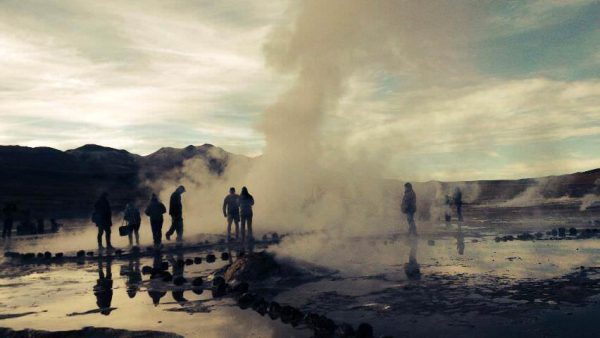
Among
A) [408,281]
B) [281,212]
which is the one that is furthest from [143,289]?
[281,212]

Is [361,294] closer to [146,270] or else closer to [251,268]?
[251,268]

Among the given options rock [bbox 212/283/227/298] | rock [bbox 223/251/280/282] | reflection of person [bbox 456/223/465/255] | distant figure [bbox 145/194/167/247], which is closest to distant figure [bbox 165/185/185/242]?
distant figure [bbox 145/194/167/247]

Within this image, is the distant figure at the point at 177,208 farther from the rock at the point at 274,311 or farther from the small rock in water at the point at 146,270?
the rock at the point at 274,311

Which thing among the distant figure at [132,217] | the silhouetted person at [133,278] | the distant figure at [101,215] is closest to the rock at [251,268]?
the silhouetted person at [133,278]

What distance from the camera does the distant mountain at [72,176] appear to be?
245 feet

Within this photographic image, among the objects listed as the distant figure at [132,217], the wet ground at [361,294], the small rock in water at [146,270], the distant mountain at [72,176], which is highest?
the distant mountain at [72,176]

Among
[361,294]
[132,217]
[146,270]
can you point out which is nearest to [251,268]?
[361,294]

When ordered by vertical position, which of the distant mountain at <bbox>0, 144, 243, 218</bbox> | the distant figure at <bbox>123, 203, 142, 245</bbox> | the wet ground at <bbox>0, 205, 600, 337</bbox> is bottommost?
the wet ground at <bbox>0, 205, 600, 337</bbox>

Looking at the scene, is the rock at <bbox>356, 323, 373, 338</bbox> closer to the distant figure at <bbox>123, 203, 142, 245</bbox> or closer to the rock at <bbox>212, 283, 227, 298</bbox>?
the rock at <bbox>212, 283, 227, 298</bbox>

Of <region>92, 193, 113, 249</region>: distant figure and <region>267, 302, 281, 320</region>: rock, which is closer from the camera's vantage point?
<region>267, 302, 281, 320</region>: rock

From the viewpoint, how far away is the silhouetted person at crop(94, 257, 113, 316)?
10.8 meters

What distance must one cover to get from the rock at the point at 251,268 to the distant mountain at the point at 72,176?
29367 mm

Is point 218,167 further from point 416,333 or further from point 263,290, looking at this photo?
point 416,333

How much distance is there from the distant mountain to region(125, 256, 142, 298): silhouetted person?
25354mm
